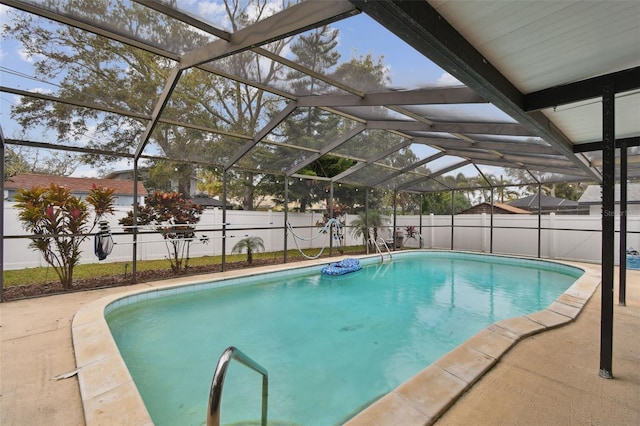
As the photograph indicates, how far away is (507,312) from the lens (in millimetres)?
5277

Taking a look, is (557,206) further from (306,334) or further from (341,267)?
(306,334)

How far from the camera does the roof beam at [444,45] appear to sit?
1.30 m

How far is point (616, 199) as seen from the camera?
31.9 ft

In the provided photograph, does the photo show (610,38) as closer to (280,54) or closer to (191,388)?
(280,54)

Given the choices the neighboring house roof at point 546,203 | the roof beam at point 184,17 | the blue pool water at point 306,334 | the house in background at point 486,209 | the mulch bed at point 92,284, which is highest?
the roof beam at point 184,17

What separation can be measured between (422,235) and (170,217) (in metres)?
10.5

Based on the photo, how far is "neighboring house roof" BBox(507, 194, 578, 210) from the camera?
14.5 meters

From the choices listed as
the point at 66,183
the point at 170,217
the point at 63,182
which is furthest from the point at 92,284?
the point at 63,182

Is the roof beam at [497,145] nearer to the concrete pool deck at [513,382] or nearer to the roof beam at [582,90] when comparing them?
the concrete pool deck at [513,382]

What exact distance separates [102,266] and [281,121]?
6.11m

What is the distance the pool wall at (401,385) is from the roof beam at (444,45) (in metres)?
2.20

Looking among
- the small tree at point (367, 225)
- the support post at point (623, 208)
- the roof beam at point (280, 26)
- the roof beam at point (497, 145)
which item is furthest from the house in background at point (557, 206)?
the roof beam at point (280, 26)

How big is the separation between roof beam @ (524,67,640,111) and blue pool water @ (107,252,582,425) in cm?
294

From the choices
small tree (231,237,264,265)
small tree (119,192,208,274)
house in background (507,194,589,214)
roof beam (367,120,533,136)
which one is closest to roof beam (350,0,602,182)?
roof beam (367,120,533,136)
